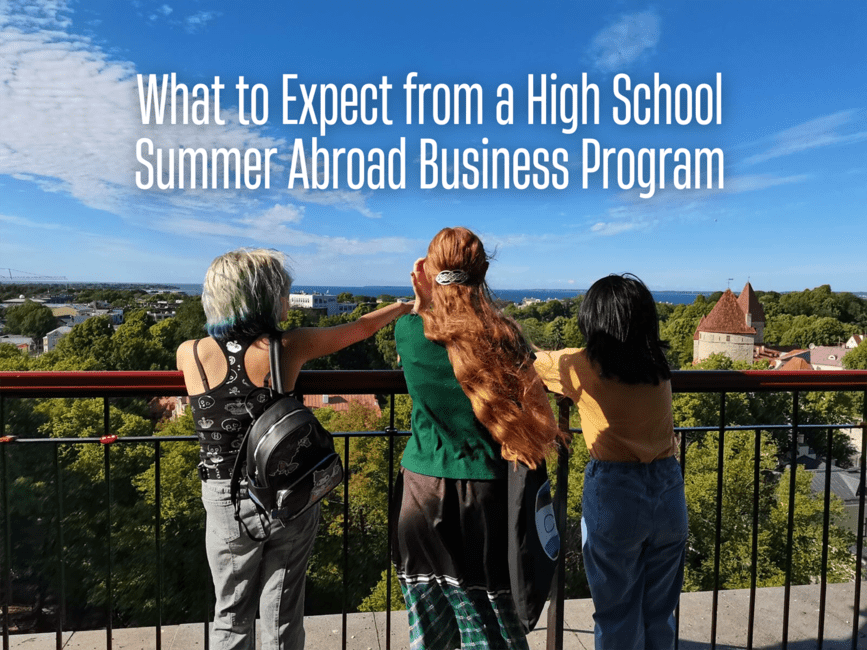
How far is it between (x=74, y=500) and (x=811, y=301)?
9987 centimetres

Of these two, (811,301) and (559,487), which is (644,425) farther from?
(811,301)

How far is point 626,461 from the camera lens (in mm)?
1973

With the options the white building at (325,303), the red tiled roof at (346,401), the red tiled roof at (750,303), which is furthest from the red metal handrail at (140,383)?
the white building at (325,303)

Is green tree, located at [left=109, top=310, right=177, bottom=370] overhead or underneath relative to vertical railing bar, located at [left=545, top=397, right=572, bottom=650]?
underneath

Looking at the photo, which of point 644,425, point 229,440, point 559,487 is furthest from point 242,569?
point 644,425

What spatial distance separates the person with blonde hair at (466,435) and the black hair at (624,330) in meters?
0.25

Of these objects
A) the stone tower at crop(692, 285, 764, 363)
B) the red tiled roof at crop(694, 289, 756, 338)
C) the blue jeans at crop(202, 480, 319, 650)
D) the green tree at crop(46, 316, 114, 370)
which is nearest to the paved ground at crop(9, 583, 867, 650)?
the blue jeans at crop(202, 480, 319, 650)

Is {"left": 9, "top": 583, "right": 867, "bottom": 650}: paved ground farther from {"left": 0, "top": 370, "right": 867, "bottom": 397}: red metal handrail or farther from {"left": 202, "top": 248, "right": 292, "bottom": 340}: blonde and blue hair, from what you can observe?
{"left": 202, "top": 248, "right": 292, "bottom": 340}: blonde and blue hair

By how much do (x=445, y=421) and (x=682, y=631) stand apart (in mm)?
2133

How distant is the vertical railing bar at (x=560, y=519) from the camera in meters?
2.08

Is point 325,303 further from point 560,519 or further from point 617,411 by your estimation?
point 617,411

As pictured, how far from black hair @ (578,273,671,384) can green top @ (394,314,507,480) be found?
1.52 feet

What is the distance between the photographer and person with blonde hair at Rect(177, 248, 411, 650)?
185cm

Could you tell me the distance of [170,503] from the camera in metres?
25.7
